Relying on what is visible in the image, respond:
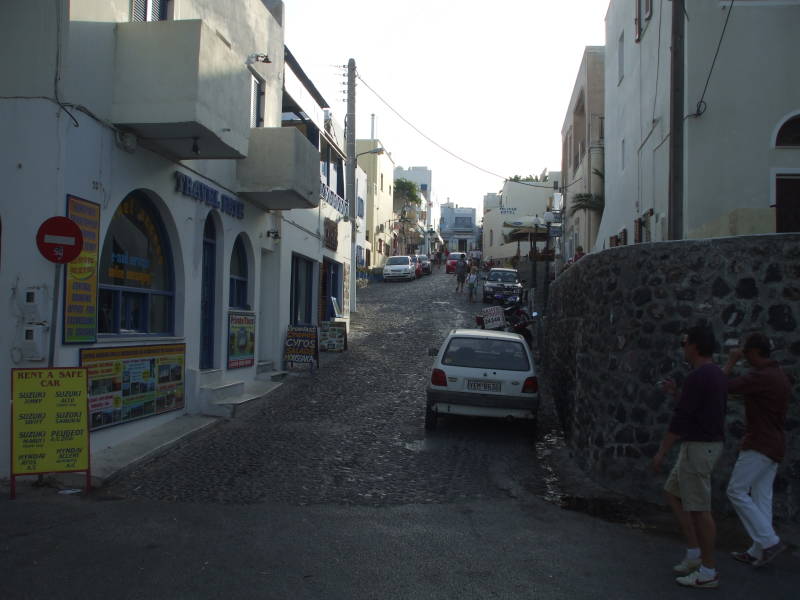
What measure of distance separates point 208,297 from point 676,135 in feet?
26.7

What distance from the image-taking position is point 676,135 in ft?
36.1

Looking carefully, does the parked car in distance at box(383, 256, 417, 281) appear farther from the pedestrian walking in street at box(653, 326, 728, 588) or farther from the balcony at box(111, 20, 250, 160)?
the pedestrian walking in street at box(653, 326, 728, 588)

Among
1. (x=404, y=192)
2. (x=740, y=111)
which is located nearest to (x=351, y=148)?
(x=740, y=111)

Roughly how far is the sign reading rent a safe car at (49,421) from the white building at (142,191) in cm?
68

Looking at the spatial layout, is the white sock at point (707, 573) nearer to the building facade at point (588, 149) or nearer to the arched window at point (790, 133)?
the arched window at point (790, 133)

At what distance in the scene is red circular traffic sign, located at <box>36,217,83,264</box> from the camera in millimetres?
7121

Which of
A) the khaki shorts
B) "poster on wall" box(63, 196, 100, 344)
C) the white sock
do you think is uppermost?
→ "poster on wall" box(63, 196, 100, 344)

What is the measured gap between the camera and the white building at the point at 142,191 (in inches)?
308

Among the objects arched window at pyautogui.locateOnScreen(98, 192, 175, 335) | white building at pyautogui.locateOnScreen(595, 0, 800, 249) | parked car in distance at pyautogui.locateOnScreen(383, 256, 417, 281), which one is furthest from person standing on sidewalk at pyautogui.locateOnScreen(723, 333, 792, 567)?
parked car in distance at pyautogui.locateOnScreen(383, 256, 417, 281)

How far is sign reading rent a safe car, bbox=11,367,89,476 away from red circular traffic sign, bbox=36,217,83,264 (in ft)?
3.72

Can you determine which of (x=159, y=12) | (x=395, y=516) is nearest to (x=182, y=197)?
(x=159, y=12)

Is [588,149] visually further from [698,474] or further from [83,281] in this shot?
[698,474]

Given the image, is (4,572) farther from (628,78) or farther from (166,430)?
(628,78)

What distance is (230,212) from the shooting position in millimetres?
12875
